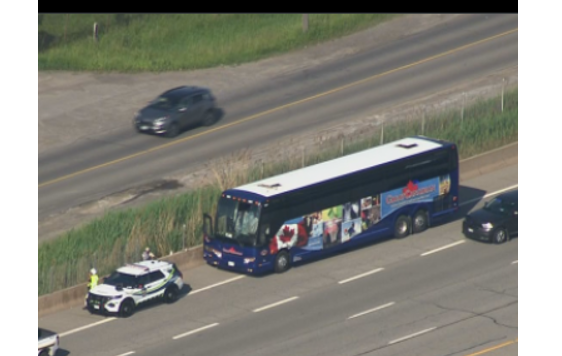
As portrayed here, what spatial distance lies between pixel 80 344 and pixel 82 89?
2476 cm

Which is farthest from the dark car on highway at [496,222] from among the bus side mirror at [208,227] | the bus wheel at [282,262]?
the bus side mirror at [208,227]

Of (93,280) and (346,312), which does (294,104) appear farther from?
(346,312)

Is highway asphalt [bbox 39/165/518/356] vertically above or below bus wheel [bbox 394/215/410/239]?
below

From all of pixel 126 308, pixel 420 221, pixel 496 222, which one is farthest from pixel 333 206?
pixel 126 308

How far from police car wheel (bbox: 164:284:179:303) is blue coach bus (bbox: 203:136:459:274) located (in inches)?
96.7

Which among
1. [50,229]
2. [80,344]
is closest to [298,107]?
[50,229]

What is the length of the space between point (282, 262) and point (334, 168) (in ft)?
10.9

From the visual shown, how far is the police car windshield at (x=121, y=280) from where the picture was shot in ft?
91.9

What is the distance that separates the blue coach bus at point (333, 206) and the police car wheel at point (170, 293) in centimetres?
246

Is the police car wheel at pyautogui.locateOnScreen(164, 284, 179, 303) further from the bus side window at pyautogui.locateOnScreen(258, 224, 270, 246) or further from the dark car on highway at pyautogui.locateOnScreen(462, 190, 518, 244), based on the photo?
the dark car on highway at pyautogui.locateOnScreen(462, 190, 518, 244)

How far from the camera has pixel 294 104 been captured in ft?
149

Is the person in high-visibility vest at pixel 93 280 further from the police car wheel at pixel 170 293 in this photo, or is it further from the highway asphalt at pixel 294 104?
the highway asphalt at pixel 294 104

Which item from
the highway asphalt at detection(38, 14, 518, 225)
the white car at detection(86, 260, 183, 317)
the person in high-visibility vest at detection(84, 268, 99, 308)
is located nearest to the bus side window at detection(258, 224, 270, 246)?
the white car at detection(86, 260, 183, 317)

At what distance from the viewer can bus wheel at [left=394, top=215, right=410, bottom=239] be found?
107 ft
